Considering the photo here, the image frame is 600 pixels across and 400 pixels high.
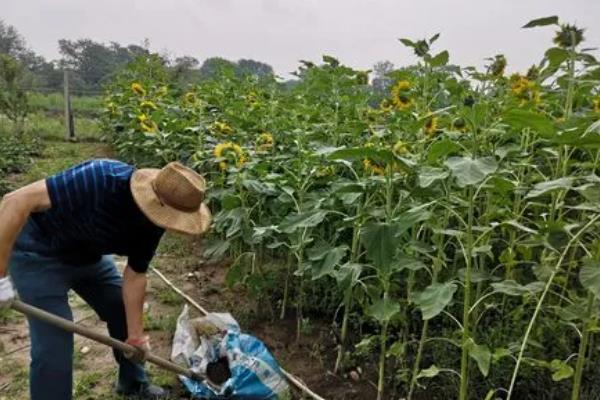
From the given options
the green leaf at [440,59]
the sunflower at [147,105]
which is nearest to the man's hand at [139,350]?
the green leaf at [440,59]

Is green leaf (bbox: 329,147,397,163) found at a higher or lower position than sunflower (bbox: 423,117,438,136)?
lower

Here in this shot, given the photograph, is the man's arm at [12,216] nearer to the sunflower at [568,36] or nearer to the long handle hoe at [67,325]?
the long handle hoe at [67,325]

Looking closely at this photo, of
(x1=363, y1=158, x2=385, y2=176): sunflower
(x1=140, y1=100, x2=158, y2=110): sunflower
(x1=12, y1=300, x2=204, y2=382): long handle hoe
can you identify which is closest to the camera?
(x1=12, y1=300, x2=204, y2=382): long handle hoe

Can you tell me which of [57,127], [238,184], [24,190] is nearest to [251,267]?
[238,184]

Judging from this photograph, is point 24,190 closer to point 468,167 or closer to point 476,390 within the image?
point 468,167

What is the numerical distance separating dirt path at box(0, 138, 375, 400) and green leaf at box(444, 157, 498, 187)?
1375 millimetres

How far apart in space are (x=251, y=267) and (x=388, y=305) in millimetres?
1467

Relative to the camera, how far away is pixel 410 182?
2.35 metres

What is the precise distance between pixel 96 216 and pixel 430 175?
4.08 ft

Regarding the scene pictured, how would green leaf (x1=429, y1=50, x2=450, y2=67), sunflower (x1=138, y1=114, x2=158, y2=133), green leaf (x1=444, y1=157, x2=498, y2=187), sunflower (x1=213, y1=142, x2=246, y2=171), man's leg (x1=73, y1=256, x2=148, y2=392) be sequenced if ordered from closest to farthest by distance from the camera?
green leaf (x1=444, y1=157, x2=498, y2=187) → man's leg (x1=73, y1=256, x2=148, y2=392) → green leaf (x1=429, y1=50, x2=450, y2=67) → sunflower (x1=213, y1=142, x2=246, y2=171) → sunflower (x1=138, y1=114, x2=158, y2=133)

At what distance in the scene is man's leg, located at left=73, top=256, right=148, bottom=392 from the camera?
107 inches

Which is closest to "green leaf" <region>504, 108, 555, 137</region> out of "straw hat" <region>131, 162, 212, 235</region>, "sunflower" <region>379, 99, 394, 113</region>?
"straw hat" <region>131, 162, 212, 235</region>

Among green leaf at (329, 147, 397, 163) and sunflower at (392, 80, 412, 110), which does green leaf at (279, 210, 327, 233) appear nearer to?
green leaf at (329, 147, 397, 163)

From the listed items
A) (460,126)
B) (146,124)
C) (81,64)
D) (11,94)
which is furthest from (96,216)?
(81,64)
